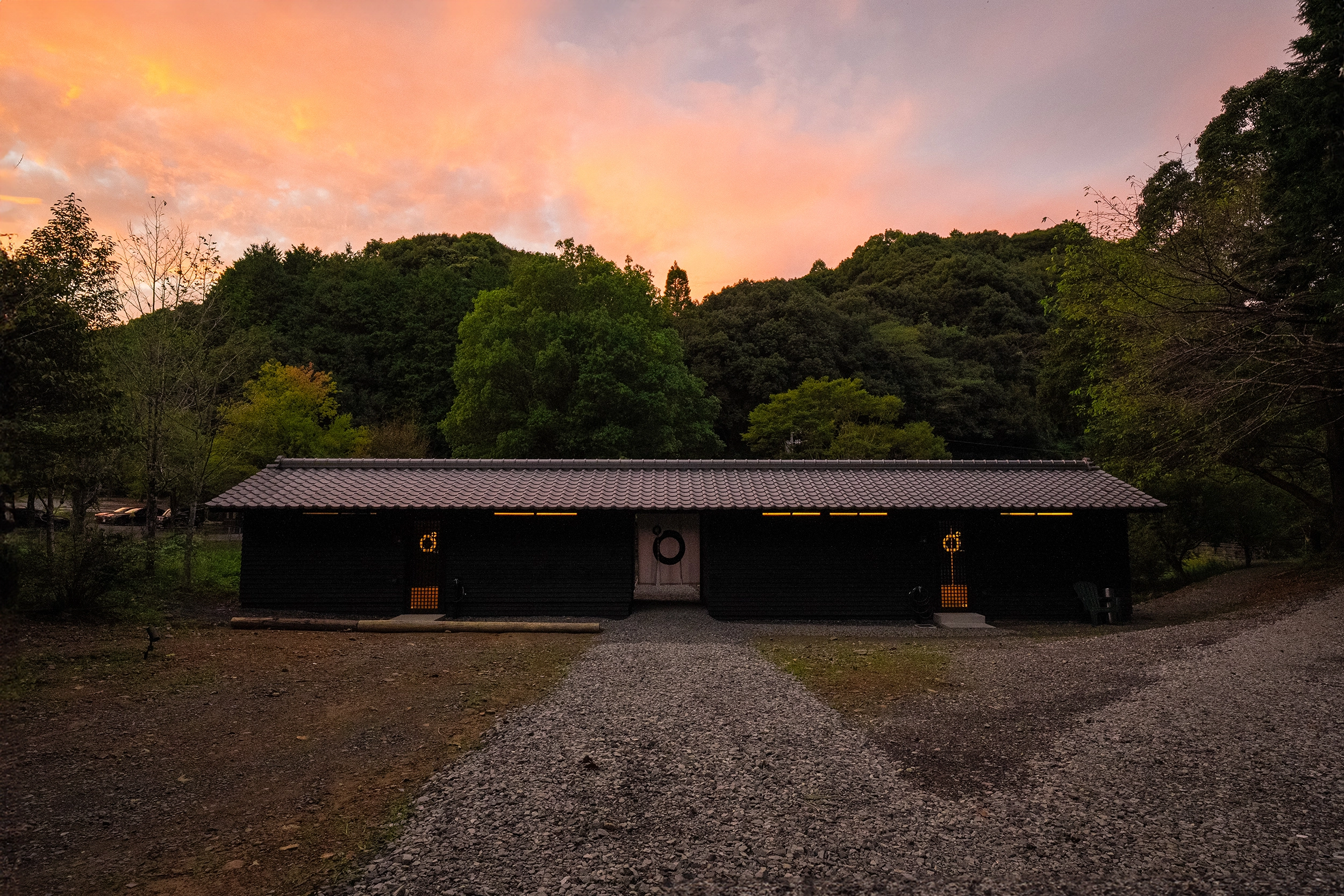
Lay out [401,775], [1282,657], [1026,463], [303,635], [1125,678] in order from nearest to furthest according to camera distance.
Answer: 1. [401,775]
2. [1125,678]
3. [1282,657]
4. [303,635]
5. [1026,463]

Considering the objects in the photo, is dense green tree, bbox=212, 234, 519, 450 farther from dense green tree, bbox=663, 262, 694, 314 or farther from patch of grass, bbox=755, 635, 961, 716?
patch of grass, bbox=755, 635, 961, 716

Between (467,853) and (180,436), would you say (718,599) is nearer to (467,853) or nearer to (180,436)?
→ (467,853)

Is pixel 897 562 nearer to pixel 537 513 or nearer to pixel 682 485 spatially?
pixel 682 485

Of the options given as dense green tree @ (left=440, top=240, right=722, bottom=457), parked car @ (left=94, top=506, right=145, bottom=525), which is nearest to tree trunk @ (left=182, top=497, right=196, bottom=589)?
dense green tree @ (left=440, top=240, right=722, bottom=457)

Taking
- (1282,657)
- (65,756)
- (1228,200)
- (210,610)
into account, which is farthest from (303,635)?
(1228,200)

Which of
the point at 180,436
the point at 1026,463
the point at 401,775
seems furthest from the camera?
the point at 180,436

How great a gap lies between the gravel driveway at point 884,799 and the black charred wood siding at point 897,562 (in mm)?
6730

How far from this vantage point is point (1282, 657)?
30.6 feet

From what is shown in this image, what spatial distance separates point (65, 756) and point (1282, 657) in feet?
43.4

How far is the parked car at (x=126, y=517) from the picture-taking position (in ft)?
135

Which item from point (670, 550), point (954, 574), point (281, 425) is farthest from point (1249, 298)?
point (281, 425)

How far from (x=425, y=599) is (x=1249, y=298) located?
657 inches

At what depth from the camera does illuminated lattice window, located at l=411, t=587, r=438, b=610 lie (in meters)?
15.3

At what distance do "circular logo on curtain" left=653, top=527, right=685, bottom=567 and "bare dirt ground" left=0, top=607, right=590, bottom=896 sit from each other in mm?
7210
